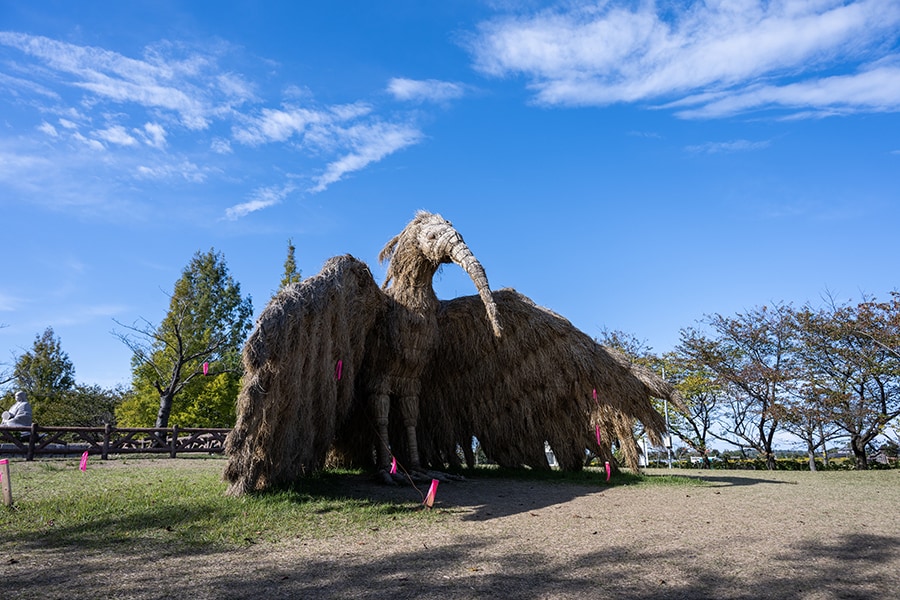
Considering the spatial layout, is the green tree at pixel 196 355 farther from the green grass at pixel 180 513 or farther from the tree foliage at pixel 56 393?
the green grass at pixel 180 513

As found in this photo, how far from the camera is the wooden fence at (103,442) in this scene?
522 inches

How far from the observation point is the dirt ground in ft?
13.7

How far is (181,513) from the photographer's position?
6.49 meters

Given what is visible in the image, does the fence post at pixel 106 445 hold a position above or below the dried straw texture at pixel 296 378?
below

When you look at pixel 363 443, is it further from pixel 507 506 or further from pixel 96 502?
pixel 96 502

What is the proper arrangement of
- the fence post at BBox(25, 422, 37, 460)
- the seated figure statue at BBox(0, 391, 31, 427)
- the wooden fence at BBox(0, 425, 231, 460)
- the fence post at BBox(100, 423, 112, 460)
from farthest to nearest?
the seated figure statue at BBox(0, 391, 31, 427)
the fence post at BBox(100, 423, 112, 460)
the wooden fence at BBox(0, 425, 231, 460)
the fence post at BBox(25, 422, 37, 460)

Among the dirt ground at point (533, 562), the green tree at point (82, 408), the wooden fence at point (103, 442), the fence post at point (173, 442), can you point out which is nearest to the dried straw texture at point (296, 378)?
the dirt ground at point (533, 562)

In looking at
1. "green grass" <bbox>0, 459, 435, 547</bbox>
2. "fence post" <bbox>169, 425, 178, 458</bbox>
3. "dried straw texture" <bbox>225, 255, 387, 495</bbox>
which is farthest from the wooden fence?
"dried straw texture" <bbox>225, 255, 387, 495</bbox>

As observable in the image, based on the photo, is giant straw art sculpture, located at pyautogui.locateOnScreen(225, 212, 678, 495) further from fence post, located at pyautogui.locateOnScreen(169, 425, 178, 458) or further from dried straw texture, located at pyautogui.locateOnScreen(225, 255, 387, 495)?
fence post, located at pyautogui.locateOnScreen(169, 425, 178, 458)

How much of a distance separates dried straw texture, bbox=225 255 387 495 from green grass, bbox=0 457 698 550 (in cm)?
44

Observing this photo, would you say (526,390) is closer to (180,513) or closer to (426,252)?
(426,252)

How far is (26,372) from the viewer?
33.7 meters

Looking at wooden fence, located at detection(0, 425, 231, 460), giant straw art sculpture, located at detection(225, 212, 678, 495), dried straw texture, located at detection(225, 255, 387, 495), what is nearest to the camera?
dried straw texture, located at detection(225, 255, 387, 495)

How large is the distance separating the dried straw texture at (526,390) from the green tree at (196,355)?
626 inches
